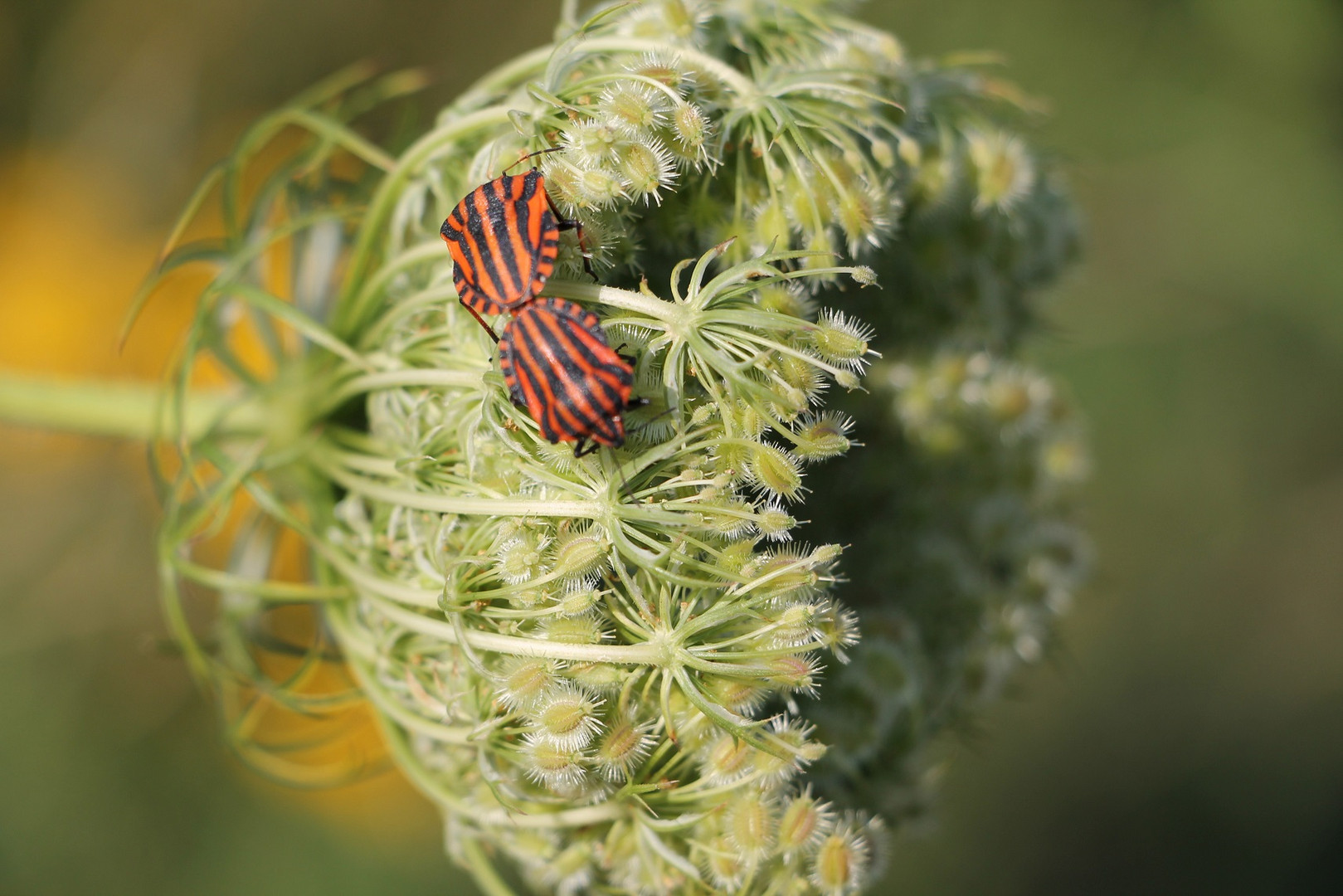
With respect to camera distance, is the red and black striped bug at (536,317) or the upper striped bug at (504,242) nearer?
the red and black striped bug at (536,317)

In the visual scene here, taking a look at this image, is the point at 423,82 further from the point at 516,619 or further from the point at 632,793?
the point at 632,793

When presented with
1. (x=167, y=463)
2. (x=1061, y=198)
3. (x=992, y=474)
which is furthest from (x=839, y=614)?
(x=167, y=463)

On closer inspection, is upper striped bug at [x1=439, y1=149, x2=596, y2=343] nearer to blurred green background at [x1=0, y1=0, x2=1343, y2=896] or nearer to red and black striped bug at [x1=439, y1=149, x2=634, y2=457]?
red and black striped bug at [x1=439, y1=149, x2=634, y2=457]

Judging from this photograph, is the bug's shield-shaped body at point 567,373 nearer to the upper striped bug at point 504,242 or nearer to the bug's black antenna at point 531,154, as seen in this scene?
the upper striped bug at point 504,242

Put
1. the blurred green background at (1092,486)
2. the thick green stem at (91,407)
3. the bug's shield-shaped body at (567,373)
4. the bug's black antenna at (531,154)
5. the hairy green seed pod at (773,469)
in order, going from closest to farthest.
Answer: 1. the bug's shield-shaped body at (567,373)
2. the hairy green seed pod at (773,469)
3. the bug's black antenna at (531,154)
4. the thick green stem at (91,407)
5. the blurred green background at (1092,486)

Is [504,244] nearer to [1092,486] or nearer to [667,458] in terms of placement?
[667,458]

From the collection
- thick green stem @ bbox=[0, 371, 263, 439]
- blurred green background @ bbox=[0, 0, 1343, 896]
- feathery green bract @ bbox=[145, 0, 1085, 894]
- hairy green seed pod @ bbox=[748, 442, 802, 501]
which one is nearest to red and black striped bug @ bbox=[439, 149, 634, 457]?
feathery green bract @ bbox=[145, 0, 1085, 894]

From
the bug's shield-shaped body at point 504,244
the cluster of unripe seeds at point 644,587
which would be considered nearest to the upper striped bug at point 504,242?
A: the bug's shield-shaped body at point 504,244

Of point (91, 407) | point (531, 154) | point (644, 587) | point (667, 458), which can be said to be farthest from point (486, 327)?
point (91, 407)
